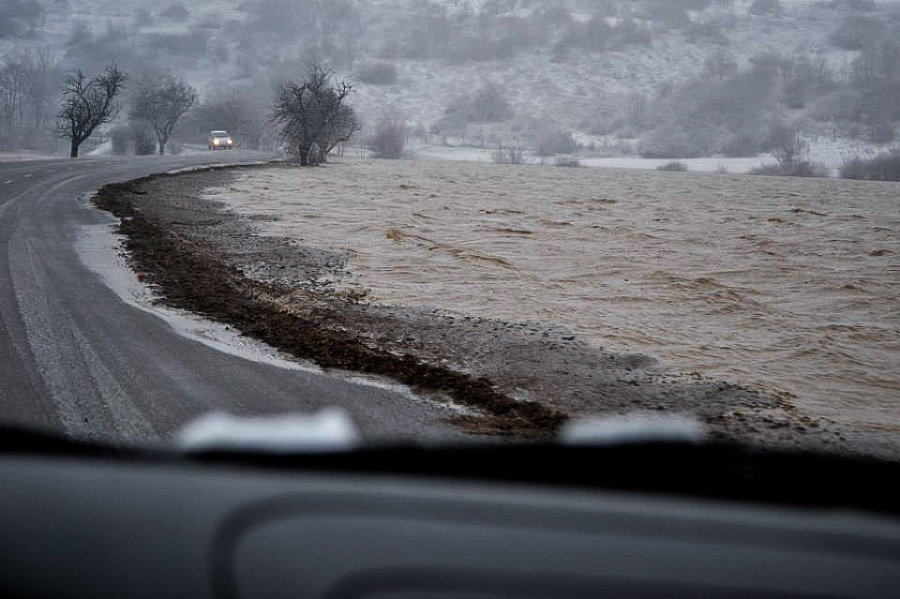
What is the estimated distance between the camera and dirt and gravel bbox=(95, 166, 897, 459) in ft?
19.6

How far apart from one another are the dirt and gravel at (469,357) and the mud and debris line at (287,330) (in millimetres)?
16

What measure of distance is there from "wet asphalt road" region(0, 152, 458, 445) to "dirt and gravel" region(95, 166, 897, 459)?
1.88 feet

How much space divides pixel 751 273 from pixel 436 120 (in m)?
120

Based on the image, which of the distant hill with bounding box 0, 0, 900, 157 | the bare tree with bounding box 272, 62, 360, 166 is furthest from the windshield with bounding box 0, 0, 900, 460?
the distant hill with bounding box 0, 0, 900, 157

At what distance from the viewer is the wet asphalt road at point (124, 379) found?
16.4 feet

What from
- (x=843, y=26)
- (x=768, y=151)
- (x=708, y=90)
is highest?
(x=843, y=26)

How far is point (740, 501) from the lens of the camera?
971 mm

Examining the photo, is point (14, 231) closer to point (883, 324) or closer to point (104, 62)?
point (883, 324)

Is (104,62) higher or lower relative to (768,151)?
higher

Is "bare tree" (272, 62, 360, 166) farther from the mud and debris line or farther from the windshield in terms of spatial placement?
the mud and debris line

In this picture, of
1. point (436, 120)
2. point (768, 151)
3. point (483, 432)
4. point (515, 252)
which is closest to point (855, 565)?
point (483, 432)

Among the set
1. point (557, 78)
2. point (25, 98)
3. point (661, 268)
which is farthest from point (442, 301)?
point (557, 78)

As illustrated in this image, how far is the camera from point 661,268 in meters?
14.0

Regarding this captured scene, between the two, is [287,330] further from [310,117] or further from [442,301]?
[310,117]
